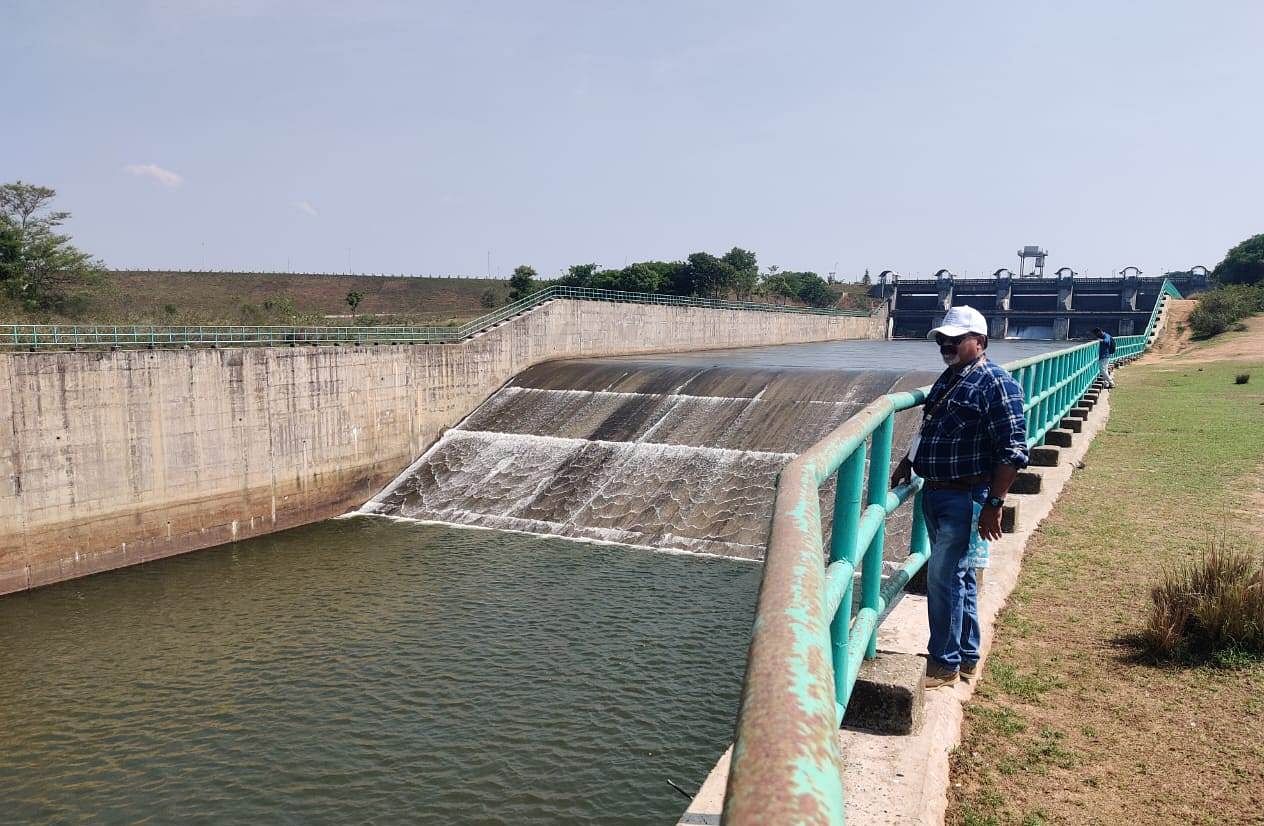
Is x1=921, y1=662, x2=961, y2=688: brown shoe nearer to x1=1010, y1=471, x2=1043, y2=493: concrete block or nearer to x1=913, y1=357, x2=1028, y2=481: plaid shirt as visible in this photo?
x1=913, y1=357, x2=1028, y2=481: plaid shirt

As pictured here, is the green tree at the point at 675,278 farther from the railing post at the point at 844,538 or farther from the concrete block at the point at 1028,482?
the railing post at the point at 844,538

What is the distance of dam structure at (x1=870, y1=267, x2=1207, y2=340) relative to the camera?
74819 millimetres

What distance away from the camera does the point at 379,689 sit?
41.4 feet

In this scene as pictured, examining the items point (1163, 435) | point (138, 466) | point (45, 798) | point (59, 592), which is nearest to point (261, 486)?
point (138, 466)

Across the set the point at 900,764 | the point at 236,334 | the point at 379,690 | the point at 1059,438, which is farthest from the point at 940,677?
the point at 236,334

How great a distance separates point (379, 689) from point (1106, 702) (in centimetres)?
1019

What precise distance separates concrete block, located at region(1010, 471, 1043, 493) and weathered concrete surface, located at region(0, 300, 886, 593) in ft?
61.7

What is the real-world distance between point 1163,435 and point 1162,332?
47082 millimetres

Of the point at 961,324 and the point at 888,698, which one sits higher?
the point at 961,324

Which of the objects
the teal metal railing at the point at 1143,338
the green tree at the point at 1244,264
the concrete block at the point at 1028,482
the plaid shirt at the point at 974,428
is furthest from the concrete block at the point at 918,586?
the green tree at the point at 1244,264

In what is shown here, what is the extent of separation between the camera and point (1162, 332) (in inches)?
2231

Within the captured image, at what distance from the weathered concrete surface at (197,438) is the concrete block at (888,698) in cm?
1948

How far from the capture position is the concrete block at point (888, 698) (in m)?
4.09

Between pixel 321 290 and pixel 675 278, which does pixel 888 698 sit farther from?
pixel 321 290
